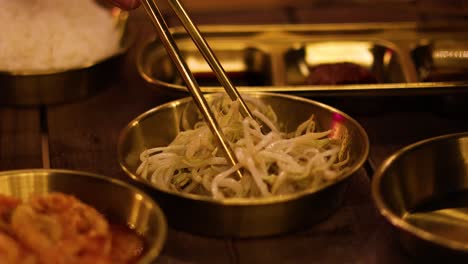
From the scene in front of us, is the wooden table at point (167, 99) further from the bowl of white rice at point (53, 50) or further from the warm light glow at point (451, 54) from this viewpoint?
the warm light glow at point (451, 54)

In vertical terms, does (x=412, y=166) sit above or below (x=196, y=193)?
above

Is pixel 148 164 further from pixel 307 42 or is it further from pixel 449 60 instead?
pixel 449 60

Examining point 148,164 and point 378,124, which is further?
point 378,124

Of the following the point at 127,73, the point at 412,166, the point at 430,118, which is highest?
the point at 412,166

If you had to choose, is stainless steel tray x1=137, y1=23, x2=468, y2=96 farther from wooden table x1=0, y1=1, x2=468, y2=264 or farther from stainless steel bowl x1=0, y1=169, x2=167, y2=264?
stainless steel bowl x1=0, y1=169, x2=167, y2=264

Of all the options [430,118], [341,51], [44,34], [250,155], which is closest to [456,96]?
[430,118]

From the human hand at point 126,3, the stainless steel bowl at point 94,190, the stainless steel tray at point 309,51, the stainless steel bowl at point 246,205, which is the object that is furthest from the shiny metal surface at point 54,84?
the stainless steel bowl at point 94,190

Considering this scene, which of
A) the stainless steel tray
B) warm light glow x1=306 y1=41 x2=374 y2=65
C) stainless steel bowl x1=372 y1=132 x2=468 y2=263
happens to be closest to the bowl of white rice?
the stainless steel tray
